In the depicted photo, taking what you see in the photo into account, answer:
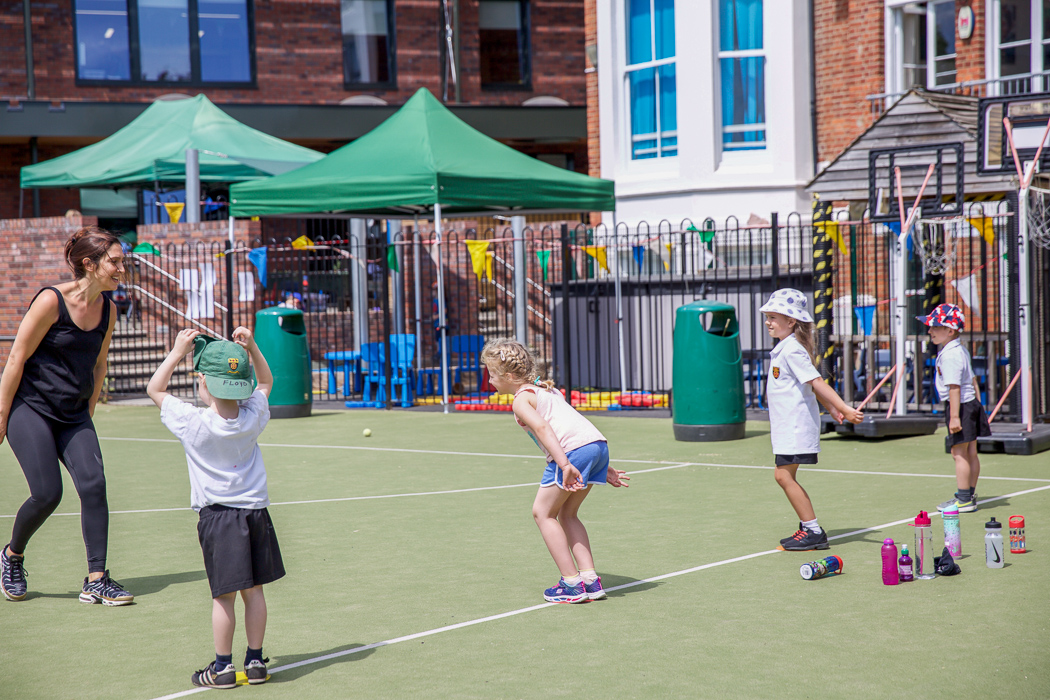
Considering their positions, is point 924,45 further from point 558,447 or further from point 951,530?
point 558,447

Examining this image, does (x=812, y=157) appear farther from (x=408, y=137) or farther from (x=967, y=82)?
(x=408, y=137)

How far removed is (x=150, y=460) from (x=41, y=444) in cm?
575

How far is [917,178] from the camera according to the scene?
13.7 meters

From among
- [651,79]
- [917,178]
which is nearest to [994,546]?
[917,178]

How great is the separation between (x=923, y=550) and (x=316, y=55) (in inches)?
923

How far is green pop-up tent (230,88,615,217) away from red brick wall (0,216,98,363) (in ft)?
14.1

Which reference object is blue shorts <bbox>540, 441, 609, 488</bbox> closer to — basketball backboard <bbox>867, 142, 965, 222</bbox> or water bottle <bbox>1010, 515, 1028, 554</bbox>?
water bottle <bbox>1010, 515, 1028, 554</bbox>

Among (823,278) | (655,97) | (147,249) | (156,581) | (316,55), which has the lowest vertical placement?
(156,581)

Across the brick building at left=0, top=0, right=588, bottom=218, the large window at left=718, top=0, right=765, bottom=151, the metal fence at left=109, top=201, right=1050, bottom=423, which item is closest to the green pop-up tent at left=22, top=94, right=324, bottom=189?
the metal fence at left=109, top=201, right=1050, bottom=423

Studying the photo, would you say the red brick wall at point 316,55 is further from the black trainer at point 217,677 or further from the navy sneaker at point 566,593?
the black trainer at point 217,677

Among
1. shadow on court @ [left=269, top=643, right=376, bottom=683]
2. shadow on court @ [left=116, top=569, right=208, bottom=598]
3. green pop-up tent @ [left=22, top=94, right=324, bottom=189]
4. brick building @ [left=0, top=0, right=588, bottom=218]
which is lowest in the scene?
shadow on court @ [left=116, top=569, right=208, bottom=598]

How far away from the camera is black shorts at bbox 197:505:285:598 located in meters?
4.49

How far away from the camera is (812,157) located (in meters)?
18.3

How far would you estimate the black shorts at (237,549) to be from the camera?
4.49 metres
